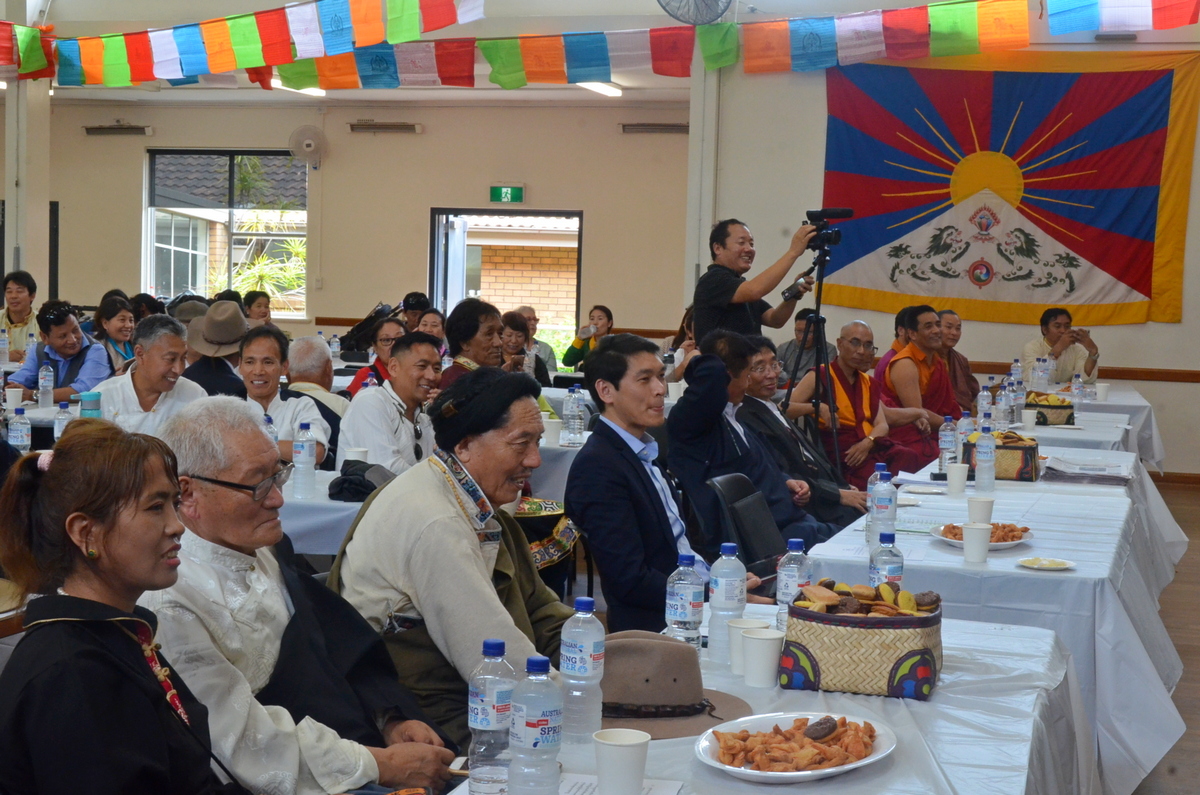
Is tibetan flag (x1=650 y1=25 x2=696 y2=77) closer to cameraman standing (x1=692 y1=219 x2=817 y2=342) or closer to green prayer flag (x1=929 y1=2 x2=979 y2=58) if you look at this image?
green prayer flag (x1=929 y1=2 x2=979 y2=58)

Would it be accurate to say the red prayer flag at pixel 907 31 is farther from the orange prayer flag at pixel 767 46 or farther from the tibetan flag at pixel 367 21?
the tibetan flag at pixel 367 21

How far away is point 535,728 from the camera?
1.36 m

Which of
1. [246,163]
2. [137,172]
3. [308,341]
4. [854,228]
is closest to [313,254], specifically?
[246,163]

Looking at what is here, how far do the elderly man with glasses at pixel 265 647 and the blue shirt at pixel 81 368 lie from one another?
14.7ft

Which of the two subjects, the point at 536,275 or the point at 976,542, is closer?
the point at 976,542

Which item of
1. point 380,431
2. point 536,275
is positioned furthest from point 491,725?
point 536,275

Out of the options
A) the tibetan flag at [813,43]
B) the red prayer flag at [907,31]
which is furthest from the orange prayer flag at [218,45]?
the red prayer flag at [907,31]

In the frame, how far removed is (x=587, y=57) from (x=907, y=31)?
7.15ft

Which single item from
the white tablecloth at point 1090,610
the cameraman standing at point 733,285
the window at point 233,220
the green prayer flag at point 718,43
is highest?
the green prayer flag at point 718,43

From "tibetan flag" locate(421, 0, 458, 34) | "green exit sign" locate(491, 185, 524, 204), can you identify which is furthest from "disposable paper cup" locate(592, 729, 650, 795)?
"green exit sign" locate(491, 185, 524, 204)

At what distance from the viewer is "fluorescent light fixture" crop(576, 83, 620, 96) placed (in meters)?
10.4

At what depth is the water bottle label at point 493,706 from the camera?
1447mm

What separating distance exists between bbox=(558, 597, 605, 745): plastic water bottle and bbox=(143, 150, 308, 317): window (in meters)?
11.0

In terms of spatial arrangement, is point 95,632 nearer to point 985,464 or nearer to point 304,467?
point 304,467
